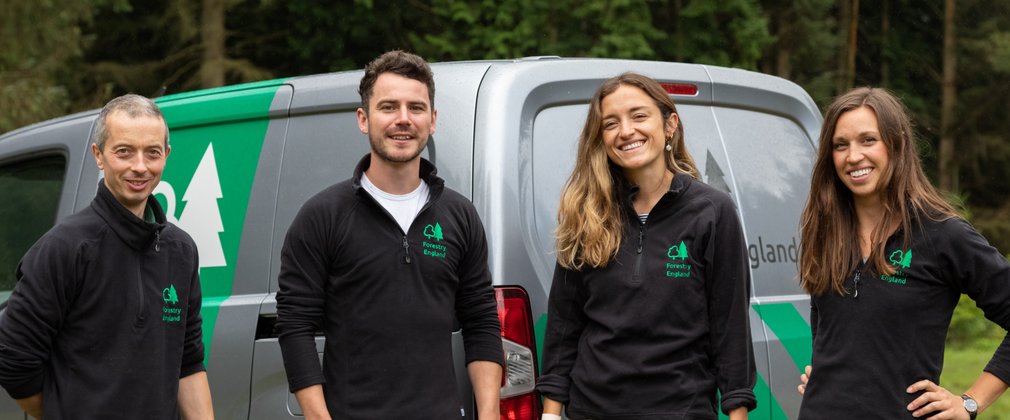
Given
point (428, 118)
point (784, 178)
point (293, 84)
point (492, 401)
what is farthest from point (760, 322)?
point (293, 84)

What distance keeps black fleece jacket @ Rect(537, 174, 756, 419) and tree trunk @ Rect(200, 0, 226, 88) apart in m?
15.8

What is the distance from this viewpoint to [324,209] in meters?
3.41

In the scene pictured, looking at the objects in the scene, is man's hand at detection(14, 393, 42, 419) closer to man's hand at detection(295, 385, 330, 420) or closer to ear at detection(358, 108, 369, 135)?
man's hand at detection(295, 385, 330, 420)

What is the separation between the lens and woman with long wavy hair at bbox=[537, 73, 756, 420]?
330 cm

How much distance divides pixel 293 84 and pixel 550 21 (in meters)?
14.6

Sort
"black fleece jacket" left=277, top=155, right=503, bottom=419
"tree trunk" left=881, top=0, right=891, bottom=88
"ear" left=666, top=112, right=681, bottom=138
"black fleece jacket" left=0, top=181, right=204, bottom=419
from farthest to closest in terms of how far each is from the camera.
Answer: "tree trunk" left=881, top=0, right=891, bottom=88 < "ear" left=666, top=112, right=681, bottom=138 < "black fleece jacket" left=277, top=155, right=503, bottom=419 < "black fleece jacket" left=0, top=181, right=204, bottom=419

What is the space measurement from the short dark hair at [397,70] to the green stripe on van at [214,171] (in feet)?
3.19

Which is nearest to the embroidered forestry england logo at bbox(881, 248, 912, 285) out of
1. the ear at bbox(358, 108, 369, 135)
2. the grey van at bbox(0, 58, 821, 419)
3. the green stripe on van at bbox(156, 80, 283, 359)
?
the grey van at bbox(0, 58, 821, 419)

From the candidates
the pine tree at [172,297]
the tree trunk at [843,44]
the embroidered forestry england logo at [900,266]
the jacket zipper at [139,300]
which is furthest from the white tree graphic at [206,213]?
the tree trunk at [843,44]

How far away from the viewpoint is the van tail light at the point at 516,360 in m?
3.59

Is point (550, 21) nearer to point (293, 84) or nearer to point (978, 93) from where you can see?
point (978, 93)

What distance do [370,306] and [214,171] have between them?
4.81ft

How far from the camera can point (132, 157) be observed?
3.28 metres

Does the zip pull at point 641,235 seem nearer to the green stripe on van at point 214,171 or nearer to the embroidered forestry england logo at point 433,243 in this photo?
the embroidered forestry england logo at point 433,243
